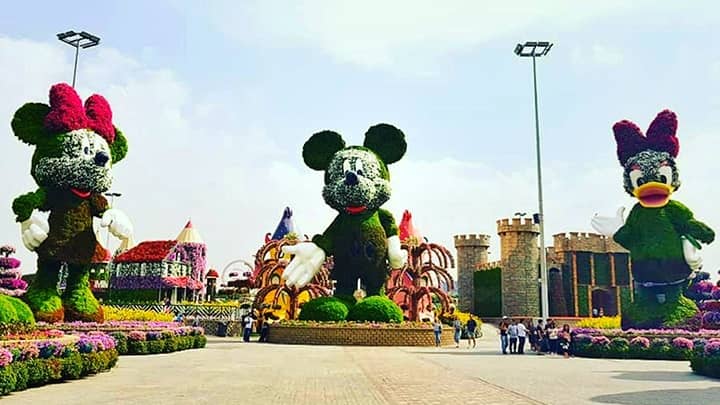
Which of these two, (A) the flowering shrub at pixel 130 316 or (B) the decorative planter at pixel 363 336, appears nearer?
(B) the decorative planter at pixel 363 336

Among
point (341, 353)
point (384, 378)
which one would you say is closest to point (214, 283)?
point (341, 353)

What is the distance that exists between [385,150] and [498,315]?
86.1 ft

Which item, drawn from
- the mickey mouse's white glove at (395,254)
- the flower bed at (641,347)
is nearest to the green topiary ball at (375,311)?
the mickey mouse's white glove at (395,254)

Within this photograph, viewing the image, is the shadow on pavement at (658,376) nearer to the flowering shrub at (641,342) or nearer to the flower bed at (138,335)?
the flowering shrub at (641,342)

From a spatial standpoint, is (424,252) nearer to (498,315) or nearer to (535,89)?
(535,89)

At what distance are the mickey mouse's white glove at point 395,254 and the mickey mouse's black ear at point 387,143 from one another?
340 centimetres

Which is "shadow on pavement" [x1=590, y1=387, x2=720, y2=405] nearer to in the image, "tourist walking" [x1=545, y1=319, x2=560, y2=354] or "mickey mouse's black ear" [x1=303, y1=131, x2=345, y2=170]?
"tourist walking" [x1=545, y1=319, x2=560, y2=354]

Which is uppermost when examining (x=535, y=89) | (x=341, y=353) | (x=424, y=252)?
(x=535, y=89)

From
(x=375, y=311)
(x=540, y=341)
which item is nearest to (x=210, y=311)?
(x=375, y=311)

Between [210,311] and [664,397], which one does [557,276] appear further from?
[664,397]

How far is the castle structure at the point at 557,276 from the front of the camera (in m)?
45.8

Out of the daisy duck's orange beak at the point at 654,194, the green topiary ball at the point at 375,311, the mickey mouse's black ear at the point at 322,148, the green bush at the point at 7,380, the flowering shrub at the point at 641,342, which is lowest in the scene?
the green bush at the point at 7,380

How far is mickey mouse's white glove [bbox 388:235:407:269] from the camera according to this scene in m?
24.5

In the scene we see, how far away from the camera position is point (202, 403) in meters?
8.46
